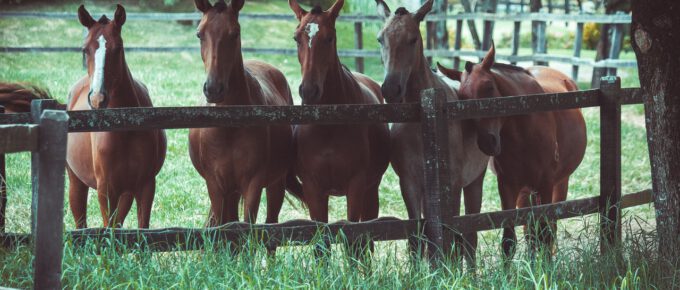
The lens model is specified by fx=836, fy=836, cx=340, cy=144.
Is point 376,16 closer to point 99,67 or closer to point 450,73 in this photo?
point 450,73

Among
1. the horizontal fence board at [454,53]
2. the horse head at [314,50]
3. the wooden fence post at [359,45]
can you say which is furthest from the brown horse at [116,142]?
the wooden fence post at [359,45]

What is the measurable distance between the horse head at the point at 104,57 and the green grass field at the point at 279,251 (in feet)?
2.52

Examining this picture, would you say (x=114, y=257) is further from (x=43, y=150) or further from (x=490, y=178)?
(x=490, y=178)

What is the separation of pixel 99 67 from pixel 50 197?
233cm

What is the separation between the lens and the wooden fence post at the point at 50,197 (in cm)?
330

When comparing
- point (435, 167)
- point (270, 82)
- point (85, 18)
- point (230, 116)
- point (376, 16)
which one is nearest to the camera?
point (230, 116)

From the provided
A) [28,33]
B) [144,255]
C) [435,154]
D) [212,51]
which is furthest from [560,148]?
[28,33]

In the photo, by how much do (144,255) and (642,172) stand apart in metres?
7.70

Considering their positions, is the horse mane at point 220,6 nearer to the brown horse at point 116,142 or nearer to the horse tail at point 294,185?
the brown horse at point 116,142

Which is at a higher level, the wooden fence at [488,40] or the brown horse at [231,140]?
the wooden fence at [488,40]

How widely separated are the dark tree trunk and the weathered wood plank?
134 cm

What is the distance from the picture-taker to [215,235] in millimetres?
4781

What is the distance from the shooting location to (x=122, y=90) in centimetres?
577

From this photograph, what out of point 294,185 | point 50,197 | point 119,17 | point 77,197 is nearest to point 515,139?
point 294,185
